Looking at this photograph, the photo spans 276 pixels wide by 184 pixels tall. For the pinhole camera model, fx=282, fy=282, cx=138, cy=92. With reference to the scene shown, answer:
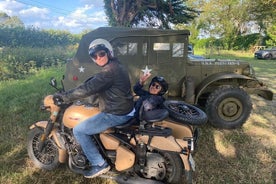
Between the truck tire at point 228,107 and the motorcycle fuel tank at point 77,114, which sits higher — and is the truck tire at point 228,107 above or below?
below

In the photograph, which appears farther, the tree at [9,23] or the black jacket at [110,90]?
the tree at [9,23]

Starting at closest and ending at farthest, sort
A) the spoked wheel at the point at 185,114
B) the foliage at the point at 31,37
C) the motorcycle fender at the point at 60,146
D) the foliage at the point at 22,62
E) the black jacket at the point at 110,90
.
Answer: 1. the black jacket at the point at 110,90
2. the spoked wheel at the point at 185,114
3. the motorcycle fender at the point at 60,146
4. the foliage at the point at 22,62
5. the foliage at the point at 31,37

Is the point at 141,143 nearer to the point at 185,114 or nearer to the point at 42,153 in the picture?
the point at 185,114

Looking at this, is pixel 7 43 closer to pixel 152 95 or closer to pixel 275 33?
pixel 152 95

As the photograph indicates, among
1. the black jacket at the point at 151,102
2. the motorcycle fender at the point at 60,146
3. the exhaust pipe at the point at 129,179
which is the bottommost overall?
the exhaust pipe at the point at 129,179

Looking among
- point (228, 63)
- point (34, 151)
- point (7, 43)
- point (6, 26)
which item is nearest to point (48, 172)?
point (34, 151)

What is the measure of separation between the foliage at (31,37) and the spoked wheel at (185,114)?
1756 centimetres

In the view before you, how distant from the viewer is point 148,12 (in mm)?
16141

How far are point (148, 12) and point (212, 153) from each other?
13.0 meters

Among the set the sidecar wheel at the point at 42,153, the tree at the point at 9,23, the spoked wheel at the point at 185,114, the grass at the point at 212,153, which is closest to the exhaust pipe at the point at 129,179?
the grass at the point at 212,153

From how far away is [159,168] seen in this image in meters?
3.22

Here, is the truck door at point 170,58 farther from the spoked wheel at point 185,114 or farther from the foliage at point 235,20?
the foliage at point 235,20

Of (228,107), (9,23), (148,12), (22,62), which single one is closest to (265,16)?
(148,12)

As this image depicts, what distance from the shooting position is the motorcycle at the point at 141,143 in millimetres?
3039
